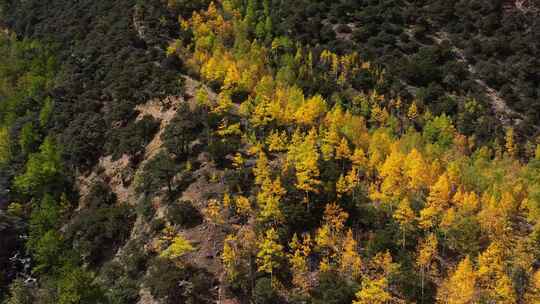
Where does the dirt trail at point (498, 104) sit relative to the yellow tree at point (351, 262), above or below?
above

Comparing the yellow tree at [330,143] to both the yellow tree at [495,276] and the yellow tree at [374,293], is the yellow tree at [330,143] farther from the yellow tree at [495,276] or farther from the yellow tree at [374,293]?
the yellow tree at [495,276]

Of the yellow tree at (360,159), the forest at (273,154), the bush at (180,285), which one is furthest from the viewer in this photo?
the yellow tree at (360,159)

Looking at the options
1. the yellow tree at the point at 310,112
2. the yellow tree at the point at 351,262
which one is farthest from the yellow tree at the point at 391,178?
the yellow tree at the point at 310,112

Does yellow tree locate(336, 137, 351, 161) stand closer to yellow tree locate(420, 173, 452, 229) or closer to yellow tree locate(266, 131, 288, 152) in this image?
yellow tree locate(266, 131, 288, 152)

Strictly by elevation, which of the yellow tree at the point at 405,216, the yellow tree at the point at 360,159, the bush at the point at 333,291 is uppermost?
the yellow tree at the point at 360,159

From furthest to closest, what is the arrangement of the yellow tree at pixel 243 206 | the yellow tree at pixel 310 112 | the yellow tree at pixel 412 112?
1. the yellow tree at pixel 412 112
2. the yellow tree at pixel 310 112
3. the yellow tree at pixel 243 206

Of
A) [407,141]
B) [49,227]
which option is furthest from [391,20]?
[49,227]

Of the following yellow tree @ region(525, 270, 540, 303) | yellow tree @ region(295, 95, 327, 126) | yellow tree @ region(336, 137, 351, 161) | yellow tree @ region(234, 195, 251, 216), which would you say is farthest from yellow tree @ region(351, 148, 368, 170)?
yellow tree @ region(525, 270, 540, 303)
